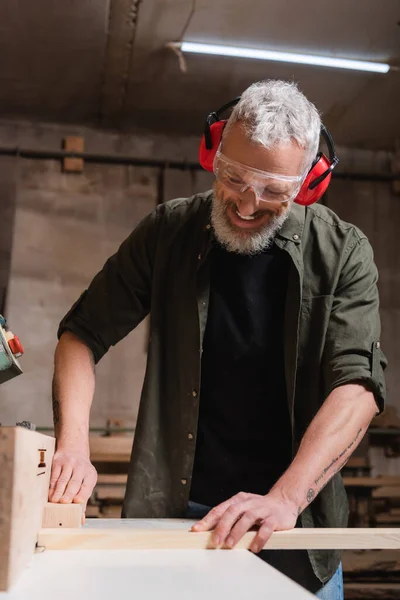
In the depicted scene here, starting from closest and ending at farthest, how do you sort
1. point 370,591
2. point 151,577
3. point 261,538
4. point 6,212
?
1. point 151,577
2. point 261,538
3. point 370,591
4. point 6,212

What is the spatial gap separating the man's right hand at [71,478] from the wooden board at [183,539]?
8.8 inches

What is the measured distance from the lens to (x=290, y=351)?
200 centimetres

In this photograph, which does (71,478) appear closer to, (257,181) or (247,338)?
(247,338)

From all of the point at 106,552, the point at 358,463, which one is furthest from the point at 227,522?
the point at 358,463

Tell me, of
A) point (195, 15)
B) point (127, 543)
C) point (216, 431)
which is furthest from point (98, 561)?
point (195, 15)

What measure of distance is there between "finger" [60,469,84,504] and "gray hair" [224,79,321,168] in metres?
0.98

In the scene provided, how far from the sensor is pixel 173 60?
4773 millimetres

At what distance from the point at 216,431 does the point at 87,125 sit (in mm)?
4131

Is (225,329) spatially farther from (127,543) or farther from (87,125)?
(87,125)

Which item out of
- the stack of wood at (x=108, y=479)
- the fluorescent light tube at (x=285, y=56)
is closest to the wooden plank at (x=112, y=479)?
the stack of wood at (x=108, y=479)

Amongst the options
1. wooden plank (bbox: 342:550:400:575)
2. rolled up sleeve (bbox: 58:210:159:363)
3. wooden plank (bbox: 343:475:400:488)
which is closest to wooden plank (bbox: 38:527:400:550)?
rolled up sleeve (bbox: 58:210:159:363)

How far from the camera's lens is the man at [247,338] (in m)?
1.92

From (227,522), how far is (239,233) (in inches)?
34.7

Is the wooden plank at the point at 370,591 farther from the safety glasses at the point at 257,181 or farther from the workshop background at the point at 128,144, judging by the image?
the safety glasses at the point at 257,181
